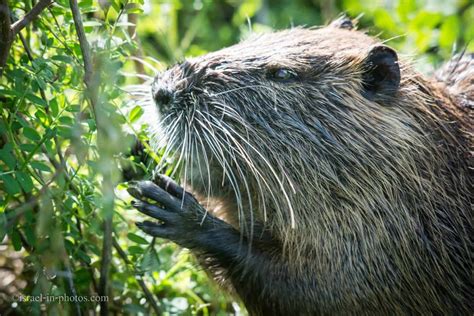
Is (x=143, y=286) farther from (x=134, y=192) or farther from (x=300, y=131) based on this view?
(x=300, y=131)

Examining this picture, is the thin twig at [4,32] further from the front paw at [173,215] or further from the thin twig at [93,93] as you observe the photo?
the front paw at [173,215]

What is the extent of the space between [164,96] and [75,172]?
1.74 feet

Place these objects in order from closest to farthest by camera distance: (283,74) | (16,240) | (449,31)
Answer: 1. (16,240)
2. (283,74)
3. (449,31)

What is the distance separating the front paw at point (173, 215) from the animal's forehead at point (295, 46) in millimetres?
667

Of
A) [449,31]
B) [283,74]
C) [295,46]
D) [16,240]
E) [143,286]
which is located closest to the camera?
[16,240]

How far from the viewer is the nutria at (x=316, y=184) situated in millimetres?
3480

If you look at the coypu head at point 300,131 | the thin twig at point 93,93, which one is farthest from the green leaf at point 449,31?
the thin twig at point 93,93

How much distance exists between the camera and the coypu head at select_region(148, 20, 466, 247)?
349 centimetres

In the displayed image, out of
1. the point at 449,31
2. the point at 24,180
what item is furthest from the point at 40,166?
the point at 449,31

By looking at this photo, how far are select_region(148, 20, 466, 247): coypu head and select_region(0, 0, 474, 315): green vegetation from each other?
0.27m

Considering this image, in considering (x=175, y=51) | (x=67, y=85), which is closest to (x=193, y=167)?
(x=67, y=85)

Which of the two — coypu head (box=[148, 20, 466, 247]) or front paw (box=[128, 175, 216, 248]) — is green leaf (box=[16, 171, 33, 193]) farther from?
coypu head (box=[148, 20, 466, 247])

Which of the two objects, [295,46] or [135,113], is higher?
[295,46]

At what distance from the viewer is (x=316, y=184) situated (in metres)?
3.52
